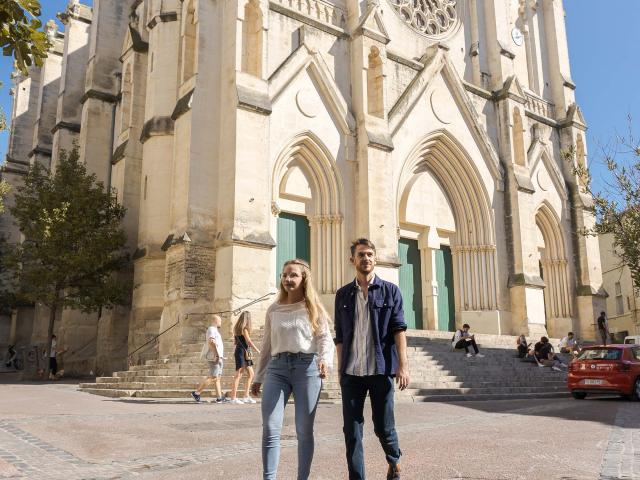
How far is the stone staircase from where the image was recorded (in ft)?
40.1

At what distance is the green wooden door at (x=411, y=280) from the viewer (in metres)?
22.0

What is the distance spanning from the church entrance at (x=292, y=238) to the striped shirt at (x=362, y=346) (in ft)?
48.3

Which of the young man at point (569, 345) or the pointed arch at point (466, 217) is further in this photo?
the pointed arch at point (466, 217)

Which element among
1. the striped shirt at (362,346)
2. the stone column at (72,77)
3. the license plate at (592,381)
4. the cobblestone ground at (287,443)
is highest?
the stone column at (72,77)

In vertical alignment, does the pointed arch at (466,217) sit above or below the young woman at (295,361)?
A: above

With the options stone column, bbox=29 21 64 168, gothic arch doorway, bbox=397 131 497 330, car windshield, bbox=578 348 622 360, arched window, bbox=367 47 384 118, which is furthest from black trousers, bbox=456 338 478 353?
stone column, bbox=29 21 64 168

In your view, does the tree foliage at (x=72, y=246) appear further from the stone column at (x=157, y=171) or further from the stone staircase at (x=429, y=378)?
the stone staircase at (x=429, y=378)

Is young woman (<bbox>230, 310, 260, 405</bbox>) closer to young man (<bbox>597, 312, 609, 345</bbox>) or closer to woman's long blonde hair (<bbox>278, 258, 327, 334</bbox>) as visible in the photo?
woman's long blonde hair (<bbox>278, 258, 327, 334</bbox>)

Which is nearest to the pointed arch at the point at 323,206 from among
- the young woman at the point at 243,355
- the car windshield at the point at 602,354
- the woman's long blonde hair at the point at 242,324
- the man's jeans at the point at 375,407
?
the car windshield at the point at 602,354

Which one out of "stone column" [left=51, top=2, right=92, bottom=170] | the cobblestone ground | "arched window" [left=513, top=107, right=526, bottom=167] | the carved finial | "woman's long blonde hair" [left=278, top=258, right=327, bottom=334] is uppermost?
the carved finial

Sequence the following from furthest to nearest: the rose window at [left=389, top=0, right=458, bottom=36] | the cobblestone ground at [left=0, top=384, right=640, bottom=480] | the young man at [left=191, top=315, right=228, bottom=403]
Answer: the rose window at [left=389, top=0, right=458, bottom=36] < the young man at [left=191, top=315, right=228, bottom=403] < the cobblestone ground at [left=0, top=384, right=640, bottom=480]

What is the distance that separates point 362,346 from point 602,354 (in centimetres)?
1123

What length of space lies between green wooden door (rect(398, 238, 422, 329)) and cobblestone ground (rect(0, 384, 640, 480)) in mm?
11996

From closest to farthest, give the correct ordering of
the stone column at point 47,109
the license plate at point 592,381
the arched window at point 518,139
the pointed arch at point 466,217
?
the license plate at point 592,381
the pointed arch at point 466,217
the arched window at point 518,139
the stone column at point 47,109
